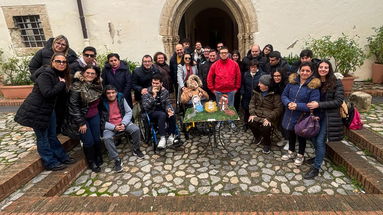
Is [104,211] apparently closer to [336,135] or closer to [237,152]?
[237,152]

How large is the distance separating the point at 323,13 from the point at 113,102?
23.3ft

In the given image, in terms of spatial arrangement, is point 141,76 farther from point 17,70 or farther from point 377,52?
point 377,52

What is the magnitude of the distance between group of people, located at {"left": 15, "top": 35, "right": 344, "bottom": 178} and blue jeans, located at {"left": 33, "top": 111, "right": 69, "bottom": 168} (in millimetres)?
13

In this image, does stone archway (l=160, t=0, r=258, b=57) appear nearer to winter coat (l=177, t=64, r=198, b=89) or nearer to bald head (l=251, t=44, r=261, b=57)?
bald head (l=251, t=44, r=261, b=57)

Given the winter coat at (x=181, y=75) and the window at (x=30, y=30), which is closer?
the winter coat at (x=181, y=75)

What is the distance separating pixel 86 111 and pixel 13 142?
234 centimetres

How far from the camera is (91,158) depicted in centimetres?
372

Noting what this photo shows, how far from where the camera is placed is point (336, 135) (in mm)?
3055

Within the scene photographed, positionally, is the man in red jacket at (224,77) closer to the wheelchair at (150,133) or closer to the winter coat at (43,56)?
the wheelchair at (150,133)

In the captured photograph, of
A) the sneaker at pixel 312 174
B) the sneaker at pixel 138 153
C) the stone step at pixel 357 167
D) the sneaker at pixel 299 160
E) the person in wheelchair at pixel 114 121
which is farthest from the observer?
the sneaker at pixel 138 153

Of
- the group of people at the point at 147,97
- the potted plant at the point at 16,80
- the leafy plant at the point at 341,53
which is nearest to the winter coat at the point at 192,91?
the group of people at the point at 147,97

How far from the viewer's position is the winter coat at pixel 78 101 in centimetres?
331

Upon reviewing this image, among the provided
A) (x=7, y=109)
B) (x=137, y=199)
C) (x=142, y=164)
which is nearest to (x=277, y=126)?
(x=142, y=164)

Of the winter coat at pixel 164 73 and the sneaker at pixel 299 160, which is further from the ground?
the winter coat at pixel 164 73
